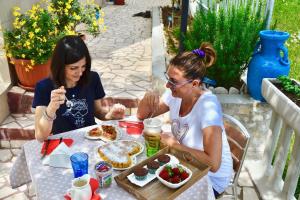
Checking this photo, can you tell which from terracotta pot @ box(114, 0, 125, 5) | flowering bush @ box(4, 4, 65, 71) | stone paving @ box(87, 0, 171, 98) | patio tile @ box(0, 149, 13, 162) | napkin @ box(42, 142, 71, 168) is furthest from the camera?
terracotta pot @ box(114, 0, 125, 5)

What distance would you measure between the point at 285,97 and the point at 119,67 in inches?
154

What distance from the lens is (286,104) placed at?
10.3 ft

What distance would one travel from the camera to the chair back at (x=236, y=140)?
245 centimetres

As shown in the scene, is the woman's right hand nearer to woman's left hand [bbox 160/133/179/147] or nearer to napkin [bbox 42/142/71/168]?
napkin [bbox 42/142/71/168]

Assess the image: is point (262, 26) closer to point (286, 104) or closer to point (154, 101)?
point (286, 104)

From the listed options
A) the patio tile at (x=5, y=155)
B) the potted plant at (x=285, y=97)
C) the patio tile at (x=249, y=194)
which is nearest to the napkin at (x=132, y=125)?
the potted plant at (x=285, y=97)

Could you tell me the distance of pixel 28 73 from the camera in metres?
4.68

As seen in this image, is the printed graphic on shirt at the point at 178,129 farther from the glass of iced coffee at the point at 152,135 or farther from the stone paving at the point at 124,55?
the stone paving at the point at 124,55

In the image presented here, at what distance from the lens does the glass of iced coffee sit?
216 centimetres

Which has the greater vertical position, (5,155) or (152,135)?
(152,135)

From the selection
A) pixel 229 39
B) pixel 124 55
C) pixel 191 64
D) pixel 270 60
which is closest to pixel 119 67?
pixel 124 55

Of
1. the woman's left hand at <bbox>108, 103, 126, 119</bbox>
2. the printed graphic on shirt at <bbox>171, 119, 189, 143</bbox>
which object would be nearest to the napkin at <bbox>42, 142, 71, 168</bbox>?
the woman's left hand at <bbox>108, 103, 126, 119</bbox>

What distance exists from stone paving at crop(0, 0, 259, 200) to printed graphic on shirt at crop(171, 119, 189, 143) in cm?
153

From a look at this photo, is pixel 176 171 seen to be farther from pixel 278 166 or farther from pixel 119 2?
pixel 119 2
